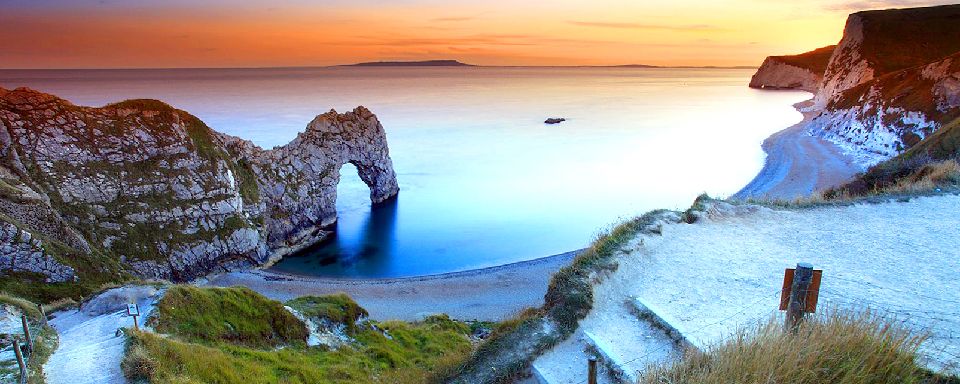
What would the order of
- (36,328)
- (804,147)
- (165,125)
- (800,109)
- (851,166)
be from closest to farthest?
(36,328) < (165,125) < (851,166) < (804,147) < (800,109)

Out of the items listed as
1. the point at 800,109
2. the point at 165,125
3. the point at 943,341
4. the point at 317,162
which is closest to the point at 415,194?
the point at 317,162

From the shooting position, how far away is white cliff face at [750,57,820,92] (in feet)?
538

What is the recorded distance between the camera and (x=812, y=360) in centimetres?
551

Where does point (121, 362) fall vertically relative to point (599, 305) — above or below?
below

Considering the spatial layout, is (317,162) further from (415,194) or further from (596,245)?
(596,245)

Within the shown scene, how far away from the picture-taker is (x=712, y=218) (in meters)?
15.7

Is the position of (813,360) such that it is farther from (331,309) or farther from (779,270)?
(331,309)

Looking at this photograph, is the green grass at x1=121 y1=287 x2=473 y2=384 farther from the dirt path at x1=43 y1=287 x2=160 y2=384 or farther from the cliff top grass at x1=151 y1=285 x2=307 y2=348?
the dirt path at x1=43 y1=287 x2=160 y2=384

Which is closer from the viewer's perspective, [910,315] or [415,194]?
[910,315]

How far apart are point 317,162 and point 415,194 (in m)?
13.2

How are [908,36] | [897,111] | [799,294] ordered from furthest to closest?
[908,36]
[897,111]
[799,294]

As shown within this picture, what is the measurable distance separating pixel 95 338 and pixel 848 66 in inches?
3902

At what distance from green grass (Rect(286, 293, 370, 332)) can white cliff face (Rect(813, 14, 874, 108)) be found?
83.1m

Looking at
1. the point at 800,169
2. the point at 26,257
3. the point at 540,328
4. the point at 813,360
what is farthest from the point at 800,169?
the point at 26,257
